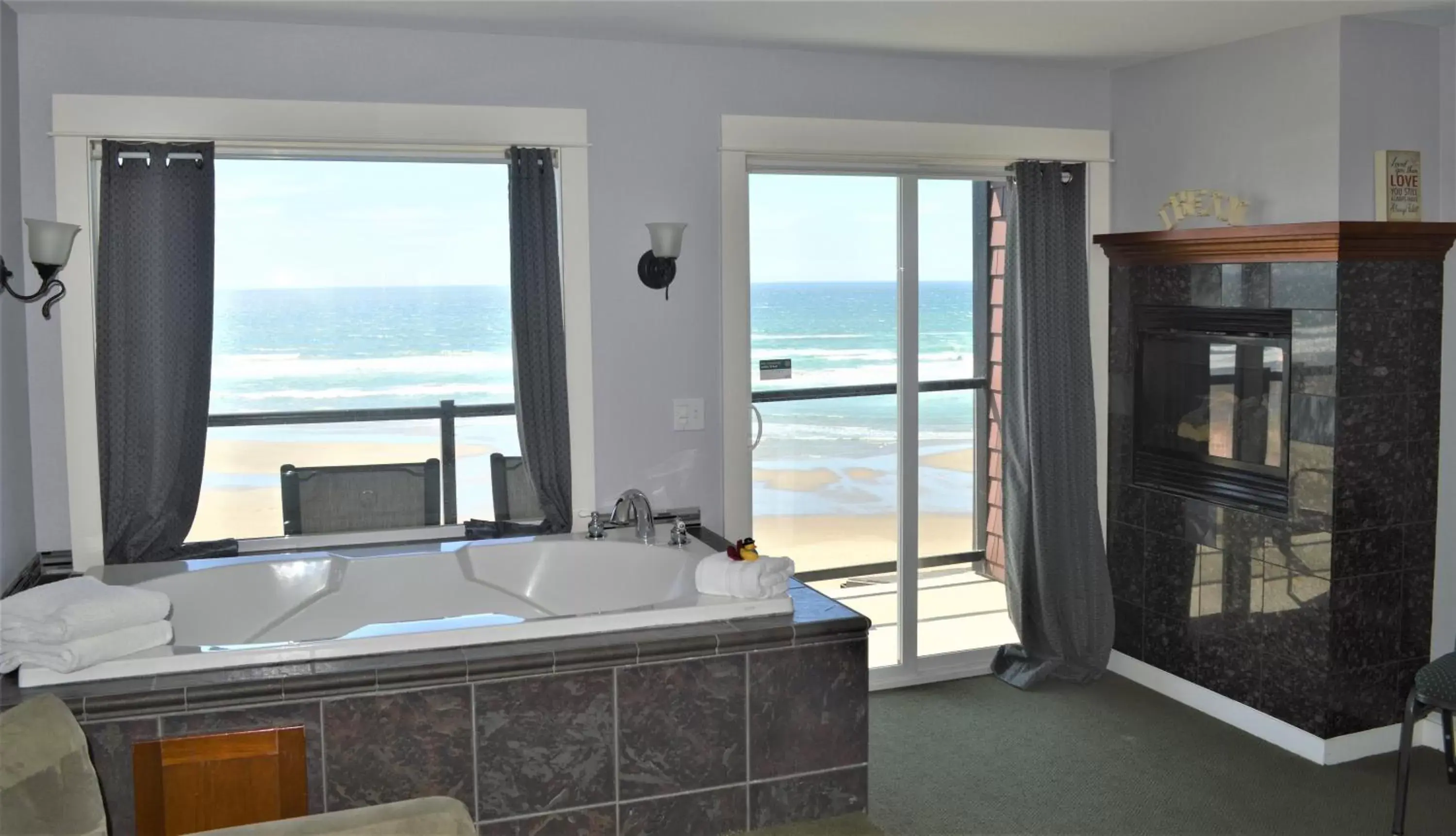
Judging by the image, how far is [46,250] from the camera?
11.3 ft

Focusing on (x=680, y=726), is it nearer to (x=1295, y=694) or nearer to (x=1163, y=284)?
(x=1295, y=694)

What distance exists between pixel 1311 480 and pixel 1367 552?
0.91 ft

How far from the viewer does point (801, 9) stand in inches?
146

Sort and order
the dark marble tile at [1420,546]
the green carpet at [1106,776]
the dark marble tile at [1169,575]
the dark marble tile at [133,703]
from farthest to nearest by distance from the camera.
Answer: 1. the dark marble tile at [1169,575]
2. the dark marble tile at [1420,546]
3. the green carpet at [1106,776]
4. the dark marble tile at [133,703]

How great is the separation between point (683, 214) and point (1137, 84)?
1.78m

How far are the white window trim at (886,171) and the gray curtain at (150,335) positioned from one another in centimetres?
167

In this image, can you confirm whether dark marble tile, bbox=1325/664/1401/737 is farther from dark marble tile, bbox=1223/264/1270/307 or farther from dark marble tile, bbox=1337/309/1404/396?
dark marble tile, bbox=1223/264/1270/307

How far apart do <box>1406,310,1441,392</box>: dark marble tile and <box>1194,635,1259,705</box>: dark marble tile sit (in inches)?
38.4

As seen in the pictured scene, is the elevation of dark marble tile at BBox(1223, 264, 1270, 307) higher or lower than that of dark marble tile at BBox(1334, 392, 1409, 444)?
higher

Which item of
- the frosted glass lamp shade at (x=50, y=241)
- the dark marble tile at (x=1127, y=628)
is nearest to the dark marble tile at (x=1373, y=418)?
the dark marble tile at (x=1127, y=628)

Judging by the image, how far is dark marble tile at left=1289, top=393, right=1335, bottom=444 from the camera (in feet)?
12.5

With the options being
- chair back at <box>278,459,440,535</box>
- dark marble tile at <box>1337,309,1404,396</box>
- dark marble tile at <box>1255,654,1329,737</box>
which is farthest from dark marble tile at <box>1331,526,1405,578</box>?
chair back at <box>278,459,440,535</box>

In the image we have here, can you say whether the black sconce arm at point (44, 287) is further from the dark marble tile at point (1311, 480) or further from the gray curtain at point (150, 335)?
the dark marble tile at point (1311, 480)

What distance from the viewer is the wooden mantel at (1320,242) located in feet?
12.3
